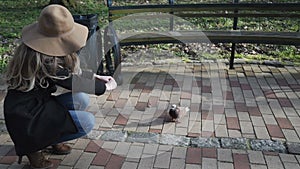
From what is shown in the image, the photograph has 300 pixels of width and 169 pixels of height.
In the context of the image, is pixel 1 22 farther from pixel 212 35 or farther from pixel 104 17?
pixel 212 35

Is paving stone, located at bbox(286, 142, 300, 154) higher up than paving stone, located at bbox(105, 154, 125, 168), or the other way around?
paving stone, located at bbox(105, 154, 125, 168)

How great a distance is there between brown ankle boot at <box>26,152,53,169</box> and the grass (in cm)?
221

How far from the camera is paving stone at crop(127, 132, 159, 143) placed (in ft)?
9.18

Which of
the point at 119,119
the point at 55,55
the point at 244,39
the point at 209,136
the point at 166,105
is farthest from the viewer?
the point at 244,39

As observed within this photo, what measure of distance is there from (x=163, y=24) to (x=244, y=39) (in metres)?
2.35

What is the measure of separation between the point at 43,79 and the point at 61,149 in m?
0.74

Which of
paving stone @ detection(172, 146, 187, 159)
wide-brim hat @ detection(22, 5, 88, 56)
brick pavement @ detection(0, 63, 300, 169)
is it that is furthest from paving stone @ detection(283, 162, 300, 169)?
wide-brim hat @ detection(22, 5, 88, 56)

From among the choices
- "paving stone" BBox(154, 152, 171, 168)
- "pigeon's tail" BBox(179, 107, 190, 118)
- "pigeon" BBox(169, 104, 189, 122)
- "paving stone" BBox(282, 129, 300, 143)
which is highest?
"pigeon" BBox(169, 104, 189, 122)

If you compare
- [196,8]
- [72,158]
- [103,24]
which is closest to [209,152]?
[72,158]

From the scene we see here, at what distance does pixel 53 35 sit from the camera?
213cm

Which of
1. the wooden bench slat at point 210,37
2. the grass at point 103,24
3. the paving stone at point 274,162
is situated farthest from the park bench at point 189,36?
the paving stone at point 274,162

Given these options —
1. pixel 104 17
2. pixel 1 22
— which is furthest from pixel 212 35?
pixel 1 22

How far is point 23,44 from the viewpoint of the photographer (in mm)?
2117

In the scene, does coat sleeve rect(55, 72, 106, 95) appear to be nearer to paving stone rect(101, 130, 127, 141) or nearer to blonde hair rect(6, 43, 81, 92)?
blonde hair rect(6, 43, 81, 92)
